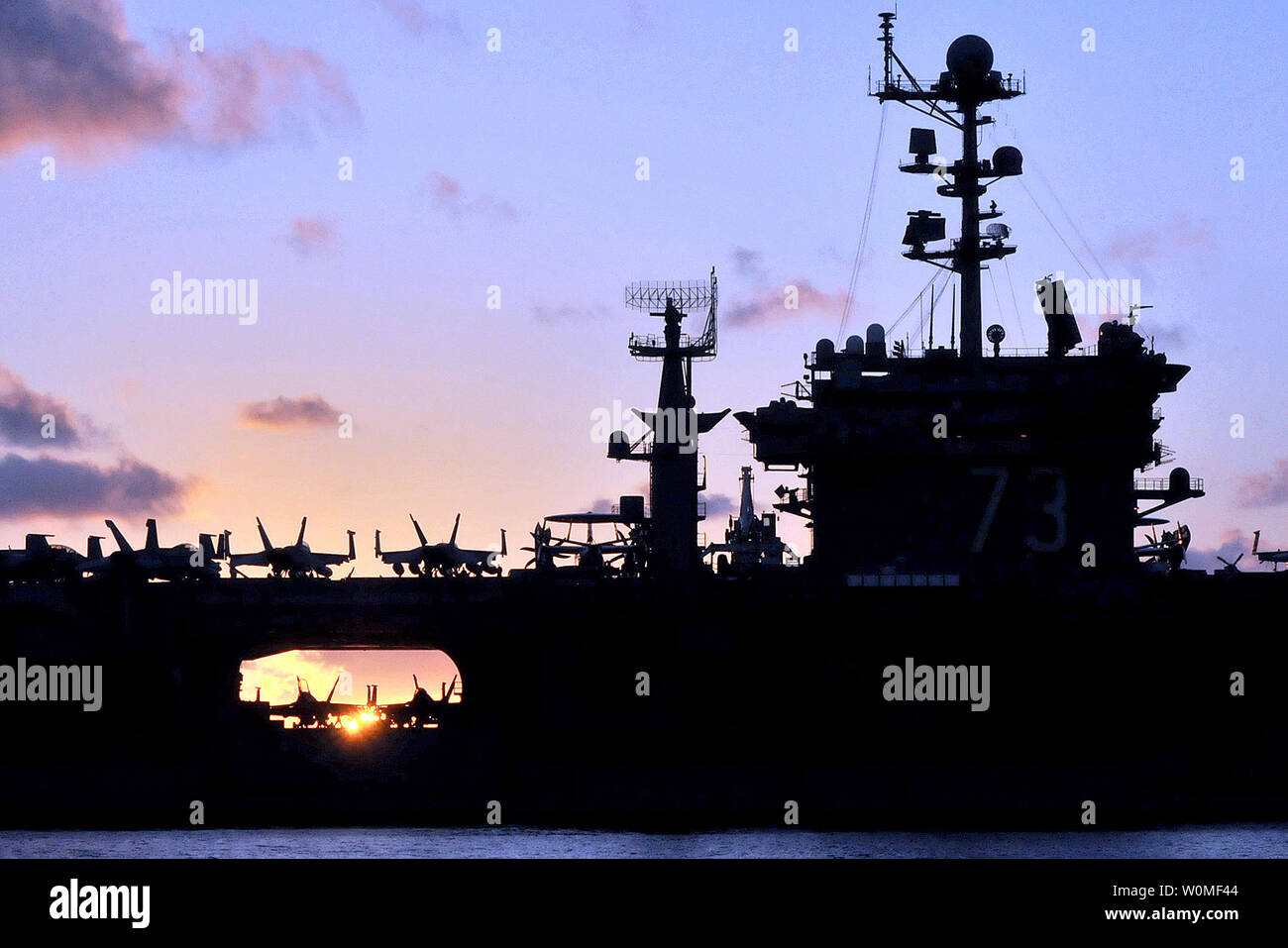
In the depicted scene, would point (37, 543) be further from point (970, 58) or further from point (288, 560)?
point (970, 58)

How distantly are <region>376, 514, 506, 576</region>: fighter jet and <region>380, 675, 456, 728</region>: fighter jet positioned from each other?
12.2ft

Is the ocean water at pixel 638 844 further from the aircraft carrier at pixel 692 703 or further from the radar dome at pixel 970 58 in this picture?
the radar dome at pixel 970 58

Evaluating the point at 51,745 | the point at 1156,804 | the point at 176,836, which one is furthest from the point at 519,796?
the point at 1156,804

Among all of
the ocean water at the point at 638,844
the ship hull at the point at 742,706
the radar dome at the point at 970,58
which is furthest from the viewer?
the radar dome at the point at 970,58

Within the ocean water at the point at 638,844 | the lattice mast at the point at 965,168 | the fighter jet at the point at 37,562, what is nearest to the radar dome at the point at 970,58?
the lattice mast at the point at 965,168

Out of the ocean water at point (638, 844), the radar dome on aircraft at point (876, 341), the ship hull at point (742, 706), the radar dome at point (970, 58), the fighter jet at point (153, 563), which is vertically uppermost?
the radar dome at point (970, 58)

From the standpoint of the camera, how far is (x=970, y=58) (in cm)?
4209

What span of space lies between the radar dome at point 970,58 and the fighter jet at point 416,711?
635 inches

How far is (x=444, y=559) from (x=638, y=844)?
35.9 ft

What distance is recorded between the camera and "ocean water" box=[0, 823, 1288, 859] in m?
33.6

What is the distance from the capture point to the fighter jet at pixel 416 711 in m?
40.4

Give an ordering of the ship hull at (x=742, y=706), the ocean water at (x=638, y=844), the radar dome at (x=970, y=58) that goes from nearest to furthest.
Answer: the ocean water at (x=638, y=844), the ship hull at (x=742, y=706), the radar dome at (x=970, y=58)
